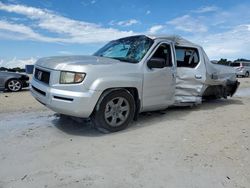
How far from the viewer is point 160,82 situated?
6480mm

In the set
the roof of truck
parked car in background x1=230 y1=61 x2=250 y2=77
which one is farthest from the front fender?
parked car in background x1=230 y1=61 x2=250 y2=77

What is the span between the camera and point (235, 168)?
3908mm

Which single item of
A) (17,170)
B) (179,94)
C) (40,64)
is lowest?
(17,170)

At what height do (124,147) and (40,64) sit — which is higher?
(40,64)

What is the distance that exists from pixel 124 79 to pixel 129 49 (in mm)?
1126

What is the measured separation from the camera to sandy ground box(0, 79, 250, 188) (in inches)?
140

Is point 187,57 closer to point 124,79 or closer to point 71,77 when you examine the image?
point 124,79

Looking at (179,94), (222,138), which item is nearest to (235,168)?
(222,138)

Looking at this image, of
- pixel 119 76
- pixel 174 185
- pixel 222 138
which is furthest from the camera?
pixel 119 76

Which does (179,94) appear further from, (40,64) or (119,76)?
(40,64)

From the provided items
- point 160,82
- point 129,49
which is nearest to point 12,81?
point 129,49

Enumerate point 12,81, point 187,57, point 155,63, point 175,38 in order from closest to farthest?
point 155,63 < point 175,38 < point 187,57 < point 12,81

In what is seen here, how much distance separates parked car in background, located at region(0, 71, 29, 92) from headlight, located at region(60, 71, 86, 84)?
9502 millimetres

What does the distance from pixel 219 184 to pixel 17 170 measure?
244 cm
